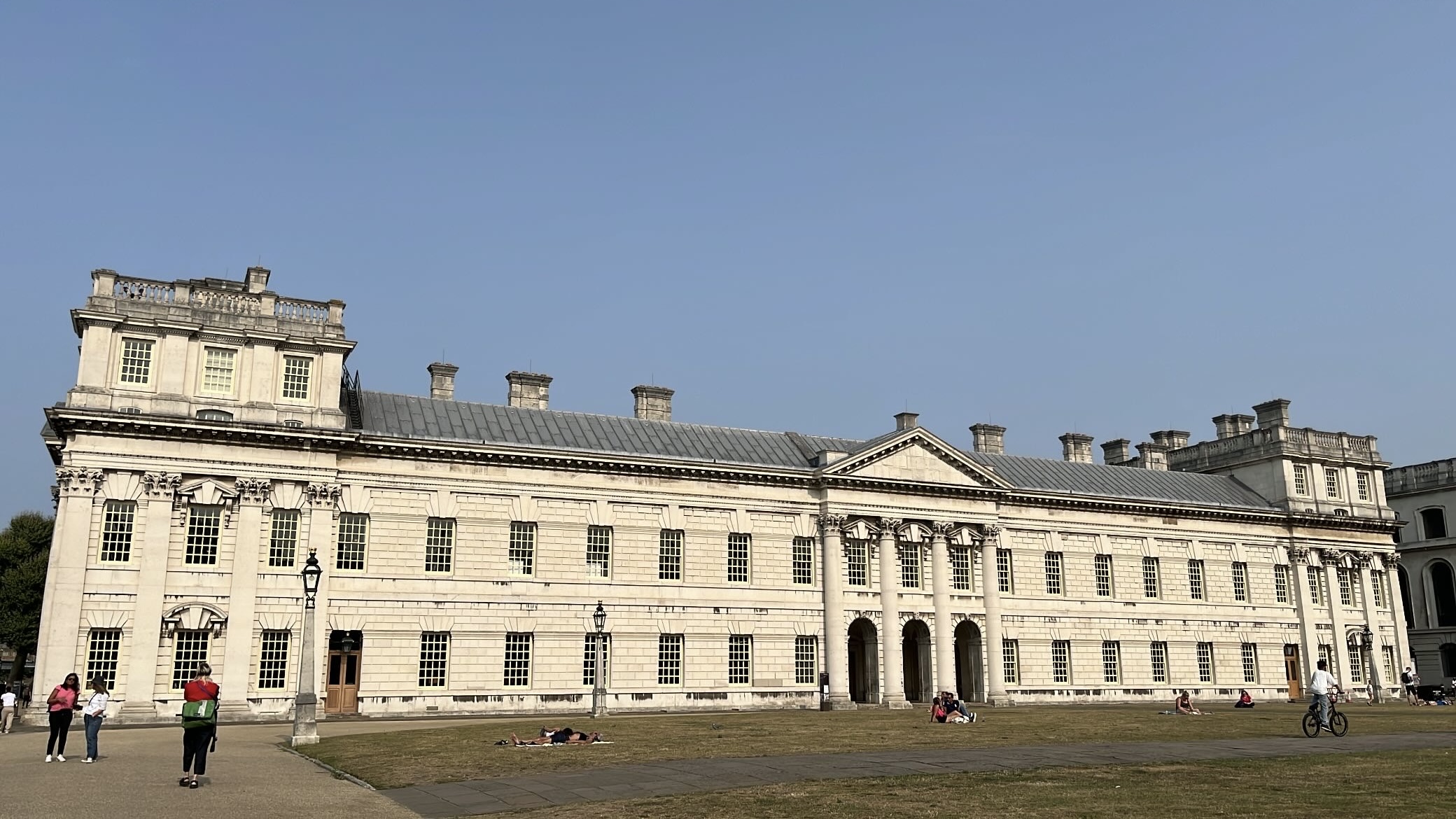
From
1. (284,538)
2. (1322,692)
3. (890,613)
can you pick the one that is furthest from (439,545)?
(1322,692)

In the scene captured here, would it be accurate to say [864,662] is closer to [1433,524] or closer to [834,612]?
[834,612]

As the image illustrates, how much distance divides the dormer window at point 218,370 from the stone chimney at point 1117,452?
166 feet

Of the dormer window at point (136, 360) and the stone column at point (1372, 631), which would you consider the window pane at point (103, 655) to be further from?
the stone column at point (1372, 631)

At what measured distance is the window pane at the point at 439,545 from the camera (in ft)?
138

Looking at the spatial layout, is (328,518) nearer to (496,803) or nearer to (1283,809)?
(496,803)

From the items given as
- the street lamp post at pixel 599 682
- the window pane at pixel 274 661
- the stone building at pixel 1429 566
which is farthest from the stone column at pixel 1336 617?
the window pane at pixel 274 661

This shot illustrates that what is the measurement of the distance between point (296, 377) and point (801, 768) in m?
28.7

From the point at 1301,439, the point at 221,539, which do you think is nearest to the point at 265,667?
the point at 221,539

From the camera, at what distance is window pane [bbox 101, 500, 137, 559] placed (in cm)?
3747

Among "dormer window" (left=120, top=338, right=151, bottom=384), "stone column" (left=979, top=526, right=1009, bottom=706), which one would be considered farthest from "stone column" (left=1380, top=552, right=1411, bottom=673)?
"dormer window" (left=120, top=338, right=151, bottom=384)

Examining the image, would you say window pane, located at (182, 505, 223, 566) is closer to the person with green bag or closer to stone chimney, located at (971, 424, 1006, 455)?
the person with green bag

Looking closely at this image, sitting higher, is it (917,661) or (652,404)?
(652,404)

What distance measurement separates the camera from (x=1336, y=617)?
6166cm

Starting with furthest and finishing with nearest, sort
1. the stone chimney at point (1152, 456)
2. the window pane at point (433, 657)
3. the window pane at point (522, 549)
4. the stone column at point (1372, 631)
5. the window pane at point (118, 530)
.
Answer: the stone chimney at point (1152, 456) → the stone column at point (1372, 631) → the window pane at point (522, 549) → the window pane at point (433, 657) → the window pane at point (118, 530)
